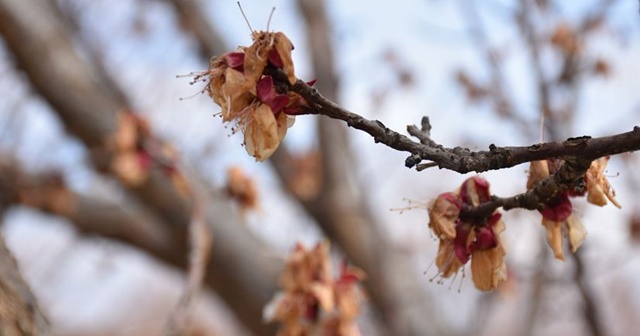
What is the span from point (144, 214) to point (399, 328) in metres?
1.08

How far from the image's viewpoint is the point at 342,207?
2.68 m

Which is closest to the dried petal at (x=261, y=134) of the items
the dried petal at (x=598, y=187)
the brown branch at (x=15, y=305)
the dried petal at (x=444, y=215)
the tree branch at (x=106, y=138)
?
the dried petal at (x=444, y=215)

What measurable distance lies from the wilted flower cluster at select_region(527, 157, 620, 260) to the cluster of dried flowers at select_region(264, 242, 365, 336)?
0.37 m

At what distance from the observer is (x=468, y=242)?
2.03ft

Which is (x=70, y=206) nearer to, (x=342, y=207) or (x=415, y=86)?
(x=342, y=207)

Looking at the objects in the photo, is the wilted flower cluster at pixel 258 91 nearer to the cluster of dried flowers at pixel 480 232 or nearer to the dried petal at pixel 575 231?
the cluster of dried flowers at pixel 480 232

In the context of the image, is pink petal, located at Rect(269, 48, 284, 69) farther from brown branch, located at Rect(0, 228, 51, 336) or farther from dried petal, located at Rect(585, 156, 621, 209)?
brown branch, located at Rect(0, 228, 51, 336)

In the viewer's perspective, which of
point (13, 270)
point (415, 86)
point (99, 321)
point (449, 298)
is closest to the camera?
point (13, 270)

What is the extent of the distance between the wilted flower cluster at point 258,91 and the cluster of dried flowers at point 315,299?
411 mm

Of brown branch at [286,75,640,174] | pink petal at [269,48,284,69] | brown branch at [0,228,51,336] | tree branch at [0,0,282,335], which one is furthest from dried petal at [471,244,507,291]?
tree branch at [0,0,282,335]

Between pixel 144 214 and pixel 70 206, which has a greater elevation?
pixel 144 214

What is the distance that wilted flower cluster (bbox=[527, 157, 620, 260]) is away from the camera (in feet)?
1.92

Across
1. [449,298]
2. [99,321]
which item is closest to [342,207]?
[449,298]

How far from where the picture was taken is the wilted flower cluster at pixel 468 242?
0.62m
